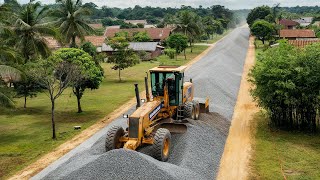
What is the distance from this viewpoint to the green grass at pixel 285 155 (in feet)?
56.1

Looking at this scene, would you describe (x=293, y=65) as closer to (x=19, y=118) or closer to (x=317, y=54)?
(x=317, y=54)

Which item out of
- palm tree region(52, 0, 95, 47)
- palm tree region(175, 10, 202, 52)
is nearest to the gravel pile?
palm tree region(52, 0, 95, 47)

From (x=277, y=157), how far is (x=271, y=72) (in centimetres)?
563

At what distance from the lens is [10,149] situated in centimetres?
2109

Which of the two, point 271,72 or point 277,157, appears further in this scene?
point 271,72

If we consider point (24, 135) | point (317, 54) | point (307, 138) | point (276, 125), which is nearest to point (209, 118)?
point (276, 125)

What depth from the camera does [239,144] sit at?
21.5 metres

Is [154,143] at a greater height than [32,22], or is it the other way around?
[32,22]

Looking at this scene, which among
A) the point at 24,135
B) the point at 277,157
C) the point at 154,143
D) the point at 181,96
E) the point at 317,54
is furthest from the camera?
the point at 24,135

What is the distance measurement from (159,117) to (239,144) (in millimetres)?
5021

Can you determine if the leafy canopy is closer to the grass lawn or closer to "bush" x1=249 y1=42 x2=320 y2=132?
the grass lawn

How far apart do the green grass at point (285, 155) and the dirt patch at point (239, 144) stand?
0.46 metres

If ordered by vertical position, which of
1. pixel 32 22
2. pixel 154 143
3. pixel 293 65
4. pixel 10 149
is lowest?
pixel 10 149

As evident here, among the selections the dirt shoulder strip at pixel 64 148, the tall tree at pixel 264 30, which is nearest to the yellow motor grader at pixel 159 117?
the dirt shoulder strip at pixel 64 148
